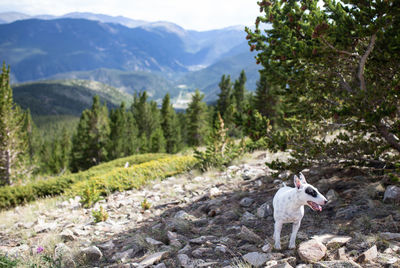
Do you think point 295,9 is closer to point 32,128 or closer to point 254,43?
point 254,43

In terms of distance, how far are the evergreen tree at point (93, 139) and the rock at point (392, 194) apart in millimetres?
42754

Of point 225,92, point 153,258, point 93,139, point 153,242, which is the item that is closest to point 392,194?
point 153,258

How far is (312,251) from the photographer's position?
3.44 meters

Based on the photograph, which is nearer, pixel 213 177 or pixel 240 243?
pixel 240 243

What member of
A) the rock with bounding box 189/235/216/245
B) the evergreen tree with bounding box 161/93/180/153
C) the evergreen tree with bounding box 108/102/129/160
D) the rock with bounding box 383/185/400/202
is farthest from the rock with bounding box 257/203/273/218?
the evergreen tree with bounding box 161/93/180/153

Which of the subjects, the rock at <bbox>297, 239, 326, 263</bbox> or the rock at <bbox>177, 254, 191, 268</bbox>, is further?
the rock at <bbox>177, 254, 191, 268</bbox>

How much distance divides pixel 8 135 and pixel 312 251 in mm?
25662

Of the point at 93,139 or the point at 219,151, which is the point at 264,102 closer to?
the point at 93,139

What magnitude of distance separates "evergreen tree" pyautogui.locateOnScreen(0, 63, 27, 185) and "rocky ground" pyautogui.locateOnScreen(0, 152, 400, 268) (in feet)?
53.7

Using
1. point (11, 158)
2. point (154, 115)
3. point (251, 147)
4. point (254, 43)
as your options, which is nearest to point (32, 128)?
point (154, 115)

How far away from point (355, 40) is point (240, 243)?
4439 mm

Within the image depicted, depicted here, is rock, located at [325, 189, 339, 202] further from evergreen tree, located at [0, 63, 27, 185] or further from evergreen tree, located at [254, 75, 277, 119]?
evergreen tree, located at [254, 75, 277, 119]

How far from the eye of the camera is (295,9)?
20.4ft

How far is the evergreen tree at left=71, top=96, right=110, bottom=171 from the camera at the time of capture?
1706 inches
